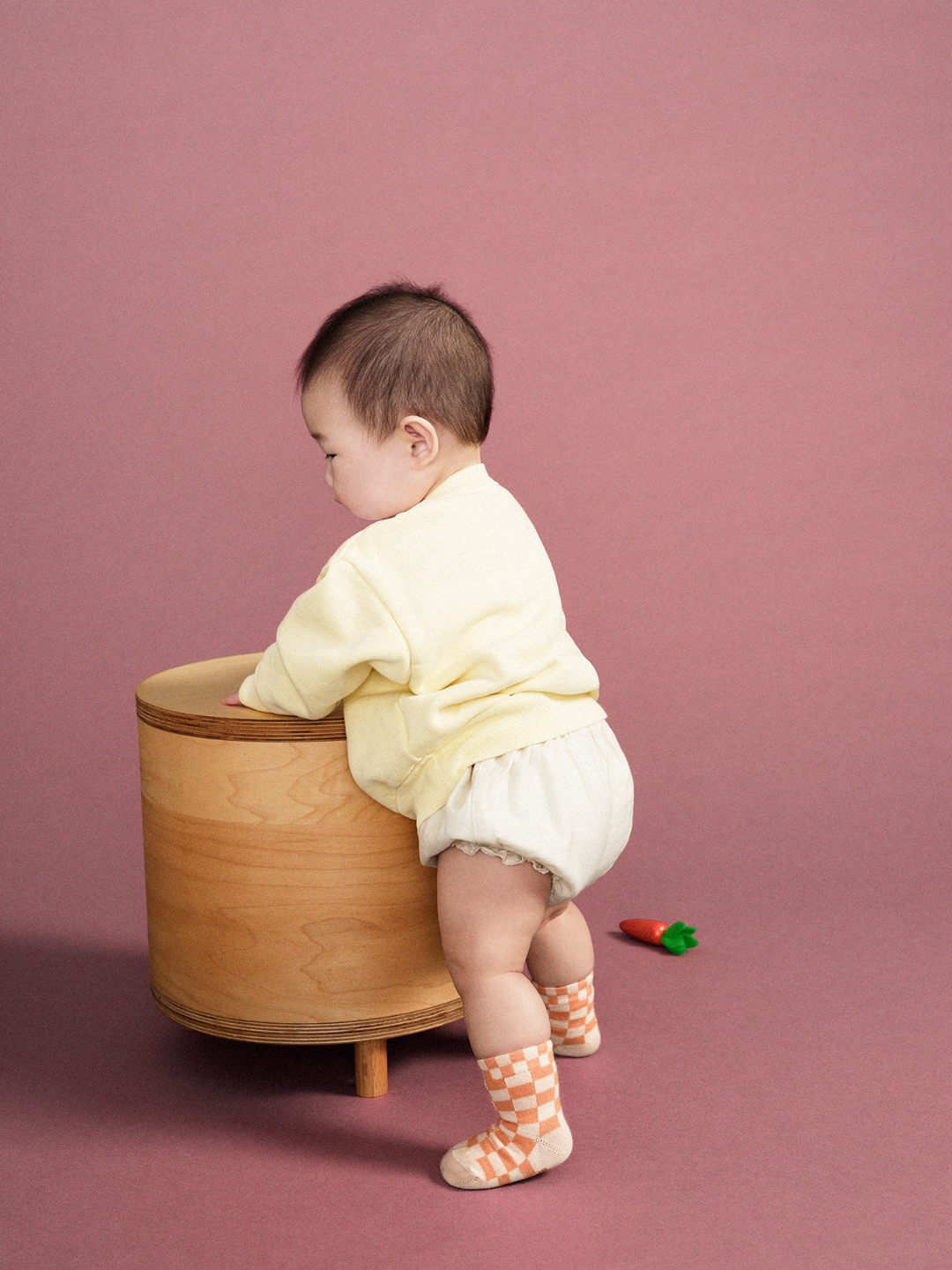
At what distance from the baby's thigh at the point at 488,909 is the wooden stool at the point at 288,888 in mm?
107

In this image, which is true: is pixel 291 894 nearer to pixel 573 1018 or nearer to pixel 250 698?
pixel 250 698

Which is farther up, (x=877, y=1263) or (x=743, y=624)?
(x=743, y=624)

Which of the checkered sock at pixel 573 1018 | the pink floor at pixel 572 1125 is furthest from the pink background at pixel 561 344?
the checkered sock at pixel 573 1018

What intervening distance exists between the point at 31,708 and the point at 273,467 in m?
0.65

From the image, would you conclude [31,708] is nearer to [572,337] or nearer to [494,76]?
[572,337]

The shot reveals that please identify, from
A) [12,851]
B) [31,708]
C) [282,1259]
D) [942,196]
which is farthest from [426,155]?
[282,1259]

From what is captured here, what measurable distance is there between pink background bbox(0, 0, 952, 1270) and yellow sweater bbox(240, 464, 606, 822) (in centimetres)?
101

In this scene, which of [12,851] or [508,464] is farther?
[508,464]

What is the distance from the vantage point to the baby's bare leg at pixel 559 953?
1783 mm

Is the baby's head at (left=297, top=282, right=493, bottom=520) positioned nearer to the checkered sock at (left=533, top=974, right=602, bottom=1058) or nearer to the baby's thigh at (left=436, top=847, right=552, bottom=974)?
the baby's thigh at (left=436, top=847, right=552, bottom=974)

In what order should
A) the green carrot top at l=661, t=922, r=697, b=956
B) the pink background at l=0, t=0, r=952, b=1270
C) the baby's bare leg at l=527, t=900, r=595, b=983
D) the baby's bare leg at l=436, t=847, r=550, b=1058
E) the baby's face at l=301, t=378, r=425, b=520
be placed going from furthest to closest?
1. the pink background at l=0, t=0, r=952, b=1270
2. the green carrot top at l=661, t=922, r=697, b=956
3. the baby's bare leg at l=527, t=900, r=595, b=983
4. the baby's face at l=301, t=378, r=425, b=520
5. the baby's bare leg at l=436, t=847, r=550, b=1058

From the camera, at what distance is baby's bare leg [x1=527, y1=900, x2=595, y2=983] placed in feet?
5.85

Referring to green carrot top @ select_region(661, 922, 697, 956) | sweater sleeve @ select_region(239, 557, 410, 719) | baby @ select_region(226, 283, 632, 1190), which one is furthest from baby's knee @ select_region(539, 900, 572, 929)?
green carrot top @ select_region(661, 922, 697, 956)

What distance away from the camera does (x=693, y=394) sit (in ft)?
8.91
